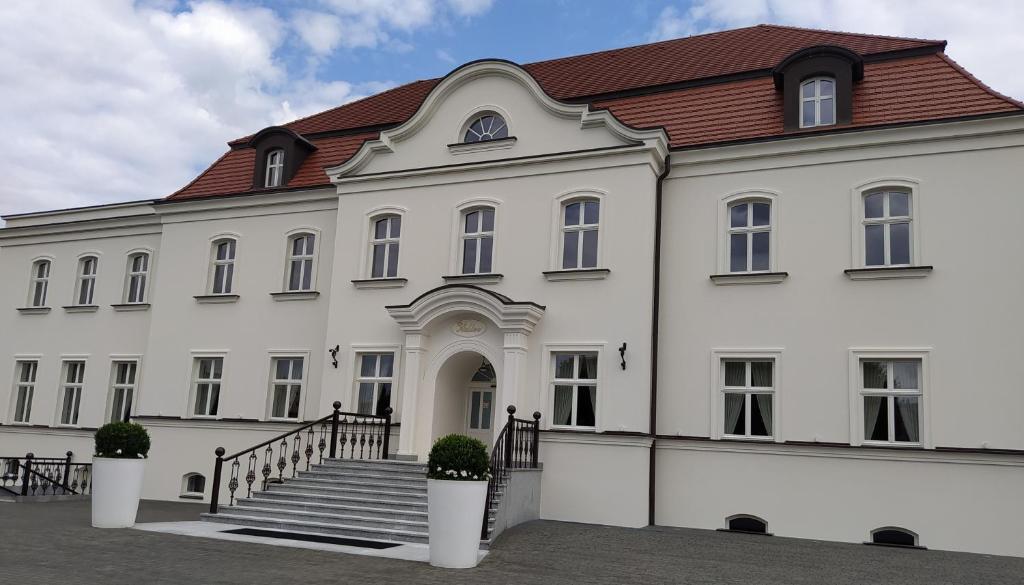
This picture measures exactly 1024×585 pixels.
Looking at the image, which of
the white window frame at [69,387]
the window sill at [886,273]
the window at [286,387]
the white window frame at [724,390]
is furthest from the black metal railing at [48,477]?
the window sill at [886,273]

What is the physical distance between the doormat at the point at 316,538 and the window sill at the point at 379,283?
5.74 meters

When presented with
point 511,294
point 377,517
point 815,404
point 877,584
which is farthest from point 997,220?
point 377,517

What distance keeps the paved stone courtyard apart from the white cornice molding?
6930mm

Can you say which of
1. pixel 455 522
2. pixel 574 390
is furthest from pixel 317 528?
pixel 574 390

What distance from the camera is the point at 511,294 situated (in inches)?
646

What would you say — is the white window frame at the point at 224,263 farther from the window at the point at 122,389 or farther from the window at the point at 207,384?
the window at the point at 122,389

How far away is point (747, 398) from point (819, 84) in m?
5.90

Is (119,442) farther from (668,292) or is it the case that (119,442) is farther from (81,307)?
(81,307)

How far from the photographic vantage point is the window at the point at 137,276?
21938 millimetres

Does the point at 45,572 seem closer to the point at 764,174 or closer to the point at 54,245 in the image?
the point at 764,174

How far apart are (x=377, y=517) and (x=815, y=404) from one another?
23.9 ft

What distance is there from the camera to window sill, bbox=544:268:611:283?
614 inches

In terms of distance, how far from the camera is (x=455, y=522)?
35.1 ft

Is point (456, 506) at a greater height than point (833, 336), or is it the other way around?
point (833, 336)
